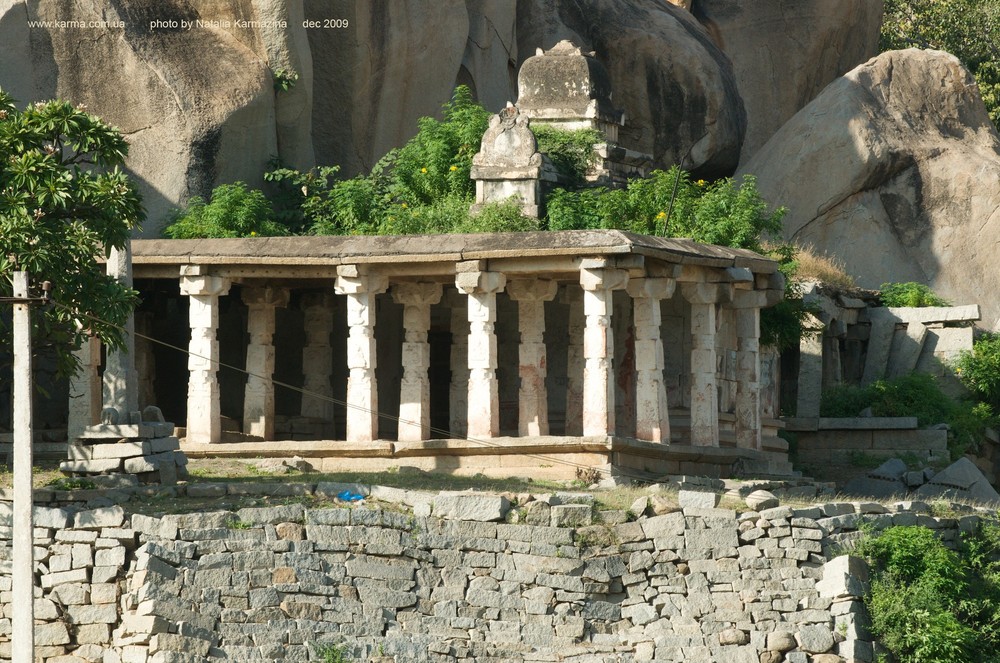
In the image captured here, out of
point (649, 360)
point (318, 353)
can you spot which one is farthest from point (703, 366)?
point (318, 353)

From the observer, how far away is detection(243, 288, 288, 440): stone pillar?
92.9 feet

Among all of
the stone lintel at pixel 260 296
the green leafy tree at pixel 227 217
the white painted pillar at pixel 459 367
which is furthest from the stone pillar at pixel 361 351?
the green leafy tree at pixel 227 217

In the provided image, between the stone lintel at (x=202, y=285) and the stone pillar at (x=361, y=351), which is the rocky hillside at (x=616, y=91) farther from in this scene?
the stone pillar at (x=361, y=351)

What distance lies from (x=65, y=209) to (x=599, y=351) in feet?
23.6

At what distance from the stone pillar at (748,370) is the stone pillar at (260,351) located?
21.3 ft

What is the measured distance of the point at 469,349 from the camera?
26.6m

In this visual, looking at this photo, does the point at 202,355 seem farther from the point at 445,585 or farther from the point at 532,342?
the point at 445,585

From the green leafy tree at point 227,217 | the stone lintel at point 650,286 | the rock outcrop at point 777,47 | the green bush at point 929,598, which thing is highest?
the rock outcrop at point 777,47

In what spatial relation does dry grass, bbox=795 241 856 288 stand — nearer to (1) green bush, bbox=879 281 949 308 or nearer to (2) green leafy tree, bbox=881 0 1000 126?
(1) green bush, bbox=879 281 949 308

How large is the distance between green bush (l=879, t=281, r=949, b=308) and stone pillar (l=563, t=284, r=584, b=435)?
25.1ft

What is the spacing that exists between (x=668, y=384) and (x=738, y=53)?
50.1 ft

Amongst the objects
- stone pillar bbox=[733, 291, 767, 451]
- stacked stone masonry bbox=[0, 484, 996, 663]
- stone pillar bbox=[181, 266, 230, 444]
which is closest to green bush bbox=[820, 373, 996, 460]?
stone pillar bbox=[733, 291, 767, 451]

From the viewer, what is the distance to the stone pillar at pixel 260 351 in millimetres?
28312

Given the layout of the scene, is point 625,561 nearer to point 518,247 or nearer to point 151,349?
point 518,247
